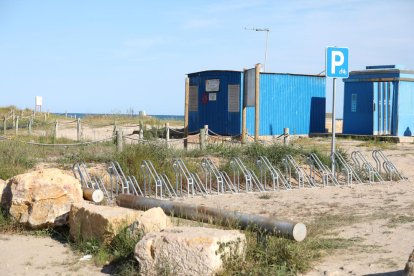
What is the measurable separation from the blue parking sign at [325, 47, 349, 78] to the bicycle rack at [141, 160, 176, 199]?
396 cm

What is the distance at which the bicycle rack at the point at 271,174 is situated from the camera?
11664mm

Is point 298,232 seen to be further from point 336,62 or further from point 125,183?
point 336,62

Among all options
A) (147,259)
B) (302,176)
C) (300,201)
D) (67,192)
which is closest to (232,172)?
(302,176)

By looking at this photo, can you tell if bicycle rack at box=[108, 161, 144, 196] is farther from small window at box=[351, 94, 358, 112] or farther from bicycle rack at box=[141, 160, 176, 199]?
small window at box=[351, 94, 358, 112]

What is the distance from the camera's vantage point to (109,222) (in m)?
6.46

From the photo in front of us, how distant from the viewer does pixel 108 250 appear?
6.46m

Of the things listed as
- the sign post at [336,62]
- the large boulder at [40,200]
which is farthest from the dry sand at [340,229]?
the sign post at [336,62]

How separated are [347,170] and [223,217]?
6441mm

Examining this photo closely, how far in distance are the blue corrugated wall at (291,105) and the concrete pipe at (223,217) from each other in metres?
14.2

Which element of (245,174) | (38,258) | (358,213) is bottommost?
(38,258)

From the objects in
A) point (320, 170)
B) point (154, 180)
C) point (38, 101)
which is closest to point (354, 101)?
point (320, 170)

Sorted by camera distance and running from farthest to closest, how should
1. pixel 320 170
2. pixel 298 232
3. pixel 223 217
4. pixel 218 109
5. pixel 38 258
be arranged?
pixel 218 109
pixel 320 170
pixel 38 258
pixel 223 217
pixel 298 232

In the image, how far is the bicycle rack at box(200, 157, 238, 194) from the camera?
11312 millimetres

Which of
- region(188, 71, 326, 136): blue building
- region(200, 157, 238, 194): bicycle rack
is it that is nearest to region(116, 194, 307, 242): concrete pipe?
region(200, 157, 238, 194): bicycle rack
